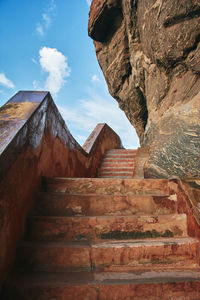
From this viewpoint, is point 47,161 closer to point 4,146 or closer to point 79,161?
point 4,146

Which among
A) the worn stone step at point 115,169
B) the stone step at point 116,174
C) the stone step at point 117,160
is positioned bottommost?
the stone step at point 116,174

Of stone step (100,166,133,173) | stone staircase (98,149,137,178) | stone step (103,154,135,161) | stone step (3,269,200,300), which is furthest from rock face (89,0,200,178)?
stone step (3,269,200,300)

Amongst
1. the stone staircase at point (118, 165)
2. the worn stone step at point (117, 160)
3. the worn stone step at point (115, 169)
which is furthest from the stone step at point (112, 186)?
the worn stone step at point (117, 160)

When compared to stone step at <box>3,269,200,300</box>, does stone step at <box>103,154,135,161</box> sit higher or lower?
higher

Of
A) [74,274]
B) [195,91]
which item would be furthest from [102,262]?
[195,91]

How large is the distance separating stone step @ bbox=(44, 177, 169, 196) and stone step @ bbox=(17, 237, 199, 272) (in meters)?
0.61

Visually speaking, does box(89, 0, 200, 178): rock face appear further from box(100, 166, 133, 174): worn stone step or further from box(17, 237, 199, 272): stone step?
box(17, 237, 199, 272): stone step

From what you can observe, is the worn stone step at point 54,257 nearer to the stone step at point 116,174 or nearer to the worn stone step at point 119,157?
the stone step at point 116,174

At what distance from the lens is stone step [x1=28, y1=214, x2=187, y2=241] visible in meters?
1.32

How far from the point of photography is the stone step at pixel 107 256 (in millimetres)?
1121

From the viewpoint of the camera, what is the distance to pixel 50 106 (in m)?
2.10

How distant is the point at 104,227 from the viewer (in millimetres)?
1357

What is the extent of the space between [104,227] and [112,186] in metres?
0.51

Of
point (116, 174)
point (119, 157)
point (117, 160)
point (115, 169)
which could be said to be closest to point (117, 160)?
point (117, 160)
